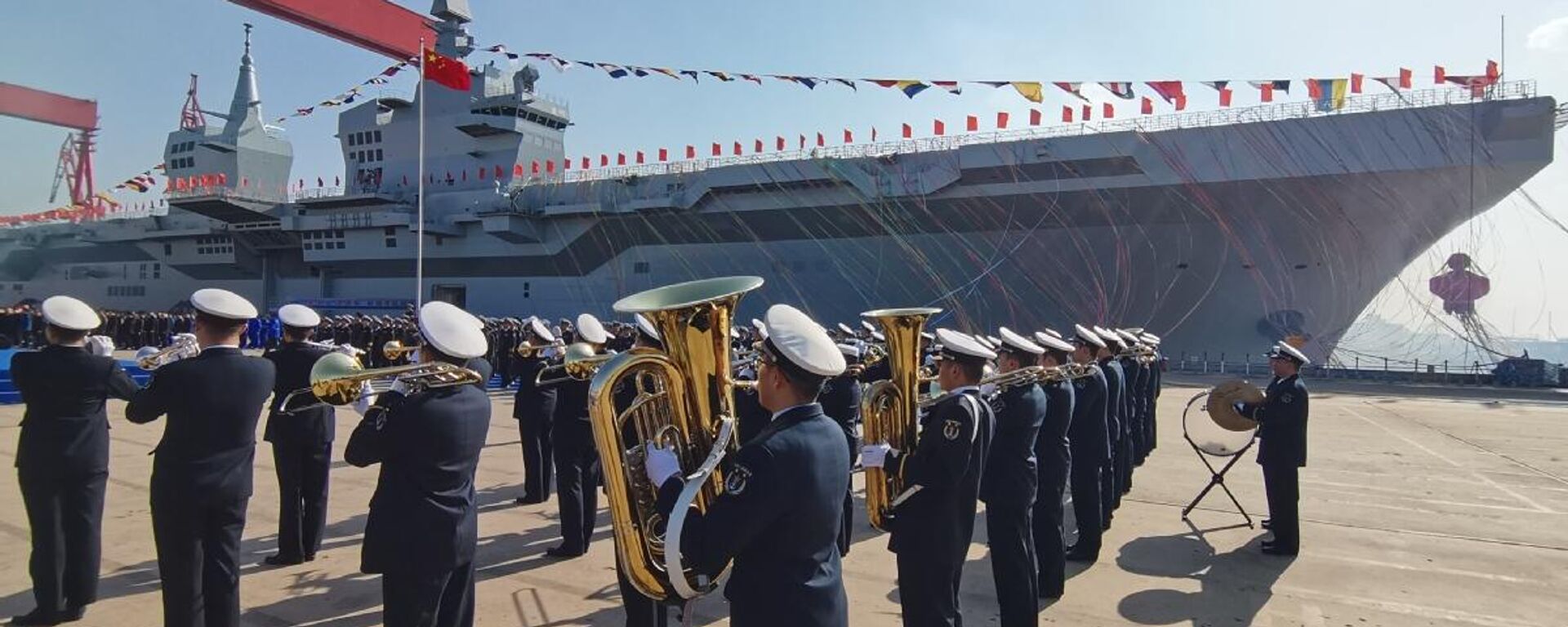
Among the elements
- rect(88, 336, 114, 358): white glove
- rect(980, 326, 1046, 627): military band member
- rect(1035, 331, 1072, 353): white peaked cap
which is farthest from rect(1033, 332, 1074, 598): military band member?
rect(88, 336, 114, 358): white glove

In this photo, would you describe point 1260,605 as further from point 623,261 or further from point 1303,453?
point 623,261

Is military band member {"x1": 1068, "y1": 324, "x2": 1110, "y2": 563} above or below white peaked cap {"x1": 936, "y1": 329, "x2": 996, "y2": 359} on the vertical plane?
below

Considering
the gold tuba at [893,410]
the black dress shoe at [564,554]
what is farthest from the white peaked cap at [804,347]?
the black dress shoe at [564,554]

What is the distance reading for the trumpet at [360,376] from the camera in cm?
302

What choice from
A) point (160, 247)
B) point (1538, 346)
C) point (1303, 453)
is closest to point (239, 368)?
point (1303, 453)

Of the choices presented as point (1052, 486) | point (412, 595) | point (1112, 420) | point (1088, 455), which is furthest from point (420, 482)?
point (1112, 420)

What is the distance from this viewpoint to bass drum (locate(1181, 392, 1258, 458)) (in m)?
6.65

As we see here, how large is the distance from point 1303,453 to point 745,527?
5474 millimetres

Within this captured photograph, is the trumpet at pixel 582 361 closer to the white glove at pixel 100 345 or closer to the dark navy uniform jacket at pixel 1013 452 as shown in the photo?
the dark navy uniform jacket at pixel 1013 452

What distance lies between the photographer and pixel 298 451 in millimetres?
5211

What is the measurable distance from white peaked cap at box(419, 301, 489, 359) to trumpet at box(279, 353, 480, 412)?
76 millimetres

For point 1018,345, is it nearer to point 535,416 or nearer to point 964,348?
point 964,348

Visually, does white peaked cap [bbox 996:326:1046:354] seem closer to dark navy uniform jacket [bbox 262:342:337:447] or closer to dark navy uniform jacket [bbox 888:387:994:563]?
dark navy uniform jacket [bbox 888:387:994:563]

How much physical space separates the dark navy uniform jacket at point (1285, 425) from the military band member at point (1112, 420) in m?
1.03
